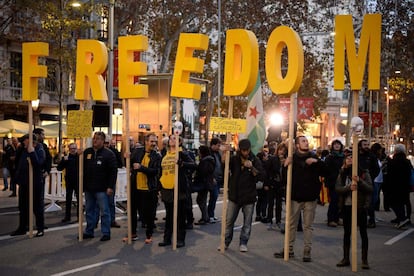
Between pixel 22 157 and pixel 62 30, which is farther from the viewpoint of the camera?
pixel 62 30

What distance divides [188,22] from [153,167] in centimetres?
1934

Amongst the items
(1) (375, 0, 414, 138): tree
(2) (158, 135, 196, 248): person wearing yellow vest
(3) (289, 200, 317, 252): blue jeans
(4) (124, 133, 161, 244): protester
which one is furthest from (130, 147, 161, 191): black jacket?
(1) (375, 0, 414, 138): tree

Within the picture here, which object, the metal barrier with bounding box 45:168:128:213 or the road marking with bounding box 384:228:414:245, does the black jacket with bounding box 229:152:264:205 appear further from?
the metal barrier with bounding box 45:168:128:213

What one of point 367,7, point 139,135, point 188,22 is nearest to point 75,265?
point 139,135

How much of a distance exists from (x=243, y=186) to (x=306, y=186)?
1096mm

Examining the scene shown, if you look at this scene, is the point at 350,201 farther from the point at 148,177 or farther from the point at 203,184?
the point at 203,184

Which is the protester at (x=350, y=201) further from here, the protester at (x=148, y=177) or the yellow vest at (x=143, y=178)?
the yellow vest at (x=143, y=178)

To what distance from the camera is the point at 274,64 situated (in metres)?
9.71

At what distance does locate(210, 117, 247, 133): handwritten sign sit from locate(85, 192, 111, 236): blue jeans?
2.45 m

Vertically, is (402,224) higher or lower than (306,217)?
lower

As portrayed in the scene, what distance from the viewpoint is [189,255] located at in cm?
952

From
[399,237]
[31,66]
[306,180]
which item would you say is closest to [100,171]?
[31,66]


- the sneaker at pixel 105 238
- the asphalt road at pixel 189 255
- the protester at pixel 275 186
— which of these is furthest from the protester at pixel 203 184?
the sneaker at pixel 105 238

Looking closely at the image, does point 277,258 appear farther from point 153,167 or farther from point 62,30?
point 62,30
